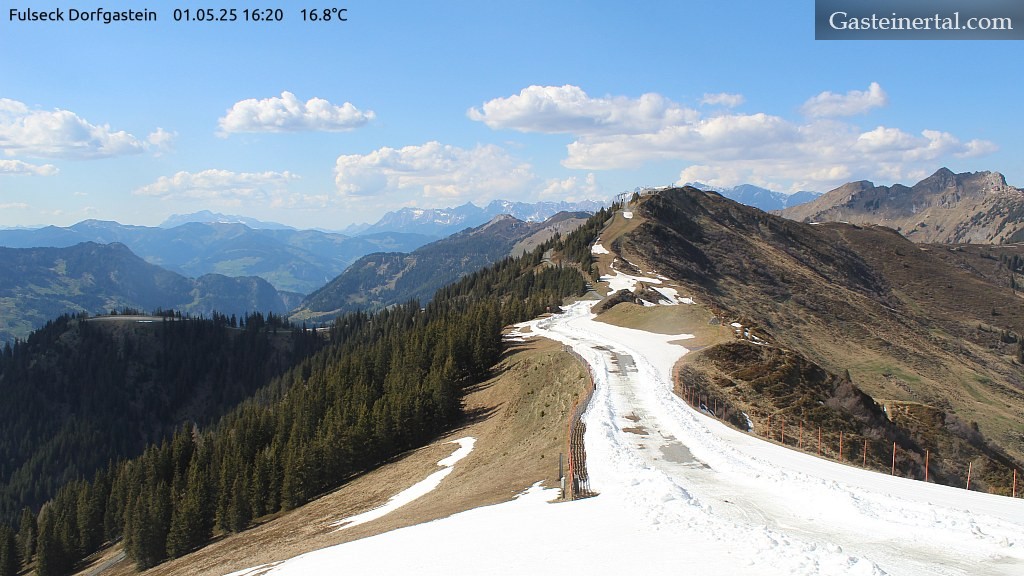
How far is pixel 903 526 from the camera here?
727 inches

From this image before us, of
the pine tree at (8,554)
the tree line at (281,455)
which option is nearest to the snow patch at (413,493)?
the tree line at (281,455)

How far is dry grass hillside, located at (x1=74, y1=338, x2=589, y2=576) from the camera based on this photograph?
26797 millimetres

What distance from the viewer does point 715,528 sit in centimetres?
1817

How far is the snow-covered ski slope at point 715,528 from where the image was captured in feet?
52.1

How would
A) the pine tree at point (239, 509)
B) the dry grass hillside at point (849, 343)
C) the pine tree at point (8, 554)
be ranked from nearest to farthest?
the dry grass hillside at point (849, 343)
the pine tree at point (239, 509)
the pine tree at point (8, 554)

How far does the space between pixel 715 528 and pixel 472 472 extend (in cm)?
1922

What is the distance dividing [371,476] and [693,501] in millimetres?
34207

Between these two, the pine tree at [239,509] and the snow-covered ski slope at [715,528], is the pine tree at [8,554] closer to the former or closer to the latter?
the pine tree at [239,509]

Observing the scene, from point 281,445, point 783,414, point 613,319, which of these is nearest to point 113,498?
point 281,445

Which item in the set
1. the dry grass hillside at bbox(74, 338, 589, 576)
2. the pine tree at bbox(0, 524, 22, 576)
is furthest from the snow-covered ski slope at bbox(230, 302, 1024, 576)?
the pine tree at bbox(0, 524, 22, 576)

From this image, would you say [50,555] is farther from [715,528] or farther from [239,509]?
[715,528]

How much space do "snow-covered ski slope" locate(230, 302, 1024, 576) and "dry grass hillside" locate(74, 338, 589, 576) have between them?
2.98 metres

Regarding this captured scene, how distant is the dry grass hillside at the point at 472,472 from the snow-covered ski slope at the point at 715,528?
2980 millimetres

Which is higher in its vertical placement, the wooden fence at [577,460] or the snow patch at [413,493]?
the wooden fence at [577,460]
